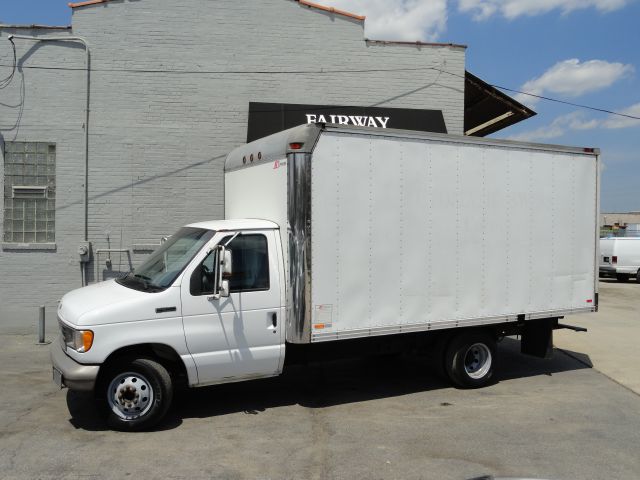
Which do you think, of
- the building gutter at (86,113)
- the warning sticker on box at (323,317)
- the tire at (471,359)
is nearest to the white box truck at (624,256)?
the tire at (471,359)

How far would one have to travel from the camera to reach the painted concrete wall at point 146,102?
10898 mm

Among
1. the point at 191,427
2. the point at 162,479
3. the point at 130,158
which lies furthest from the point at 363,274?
the point at 130,158

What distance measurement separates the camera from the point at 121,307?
18.4ft

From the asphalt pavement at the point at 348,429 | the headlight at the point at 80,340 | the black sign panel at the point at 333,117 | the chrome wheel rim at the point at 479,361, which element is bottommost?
the asphalt pavement at the point at 348,429

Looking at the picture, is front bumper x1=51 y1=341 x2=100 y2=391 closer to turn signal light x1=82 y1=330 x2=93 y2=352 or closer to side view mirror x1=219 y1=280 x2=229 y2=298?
turn signal light x1=82 y1=330 x2=93 y2=352

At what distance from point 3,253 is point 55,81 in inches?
133

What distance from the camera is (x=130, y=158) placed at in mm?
11055

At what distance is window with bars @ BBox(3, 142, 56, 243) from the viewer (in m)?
10.9

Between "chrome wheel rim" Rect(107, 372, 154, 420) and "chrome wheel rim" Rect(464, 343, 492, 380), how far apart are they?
4040mm

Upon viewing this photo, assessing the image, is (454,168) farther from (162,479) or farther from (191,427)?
(162,479)

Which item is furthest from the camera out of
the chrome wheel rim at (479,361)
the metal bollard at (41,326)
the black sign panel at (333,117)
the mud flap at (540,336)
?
the black sign panel at (333,117)

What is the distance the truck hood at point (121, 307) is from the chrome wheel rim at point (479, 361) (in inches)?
153

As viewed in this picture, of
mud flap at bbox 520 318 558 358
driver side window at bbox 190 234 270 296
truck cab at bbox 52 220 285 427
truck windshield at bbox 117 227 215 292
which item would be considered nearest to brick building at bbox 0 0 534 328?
truck windshield at bbox 117 227 215 292

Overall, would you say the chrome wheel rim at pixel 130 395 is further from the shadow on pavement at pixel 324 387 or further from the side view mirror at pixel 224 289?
the side view mirror at pixel 224 289
